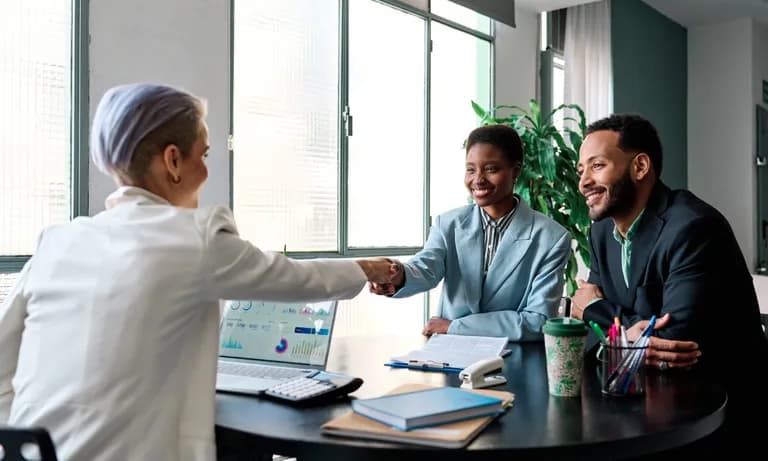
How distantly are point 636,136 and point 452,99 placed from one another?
10.3 ft

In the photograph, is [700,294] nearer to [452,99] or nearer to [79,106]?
[79,106]

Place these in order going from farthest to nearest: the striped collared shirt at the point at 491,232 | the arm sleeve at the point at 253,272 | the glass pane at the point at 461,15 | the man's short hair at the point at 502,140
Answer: the glass pane at the point at 461,15 → the man's short hair at the point at 502,140 → the striped collared shirt at the point at 491,232 → the arm sleeve at the point at 253,272

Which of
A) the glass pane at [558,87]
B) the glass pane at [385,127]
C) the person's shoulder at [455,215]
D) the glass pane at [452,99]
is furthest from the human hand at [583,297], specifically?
the glass pane at [558,87]

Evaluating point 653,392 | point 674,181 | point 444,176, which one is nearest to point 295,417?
point 653,392

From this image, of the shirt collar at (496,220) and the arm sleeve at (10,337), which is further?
the shirt collar at (496,220)

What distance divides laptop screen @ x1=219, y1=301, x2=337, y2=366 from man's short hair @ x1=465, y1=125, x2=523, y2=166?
113cm

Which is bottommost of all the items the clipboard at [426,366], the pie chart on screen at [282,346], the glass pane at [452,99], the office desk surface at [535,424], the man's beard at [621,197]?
the office desk surface at [535,424]

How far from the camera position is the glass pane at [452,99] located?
4941mm

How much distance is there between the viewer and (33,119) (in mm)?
2693

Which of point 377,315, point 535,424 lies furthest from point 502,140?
point 377,315

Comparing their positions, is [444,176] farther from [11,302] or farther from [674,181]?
[11,302]

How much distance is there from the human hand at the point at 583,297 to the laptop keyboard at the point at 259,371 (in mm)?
877

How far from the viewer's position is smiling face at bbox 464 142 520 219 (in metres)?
2.47

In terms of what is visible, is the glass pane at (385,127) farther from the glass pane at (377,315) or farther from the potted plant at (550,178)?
the potted plant at (550,178)
